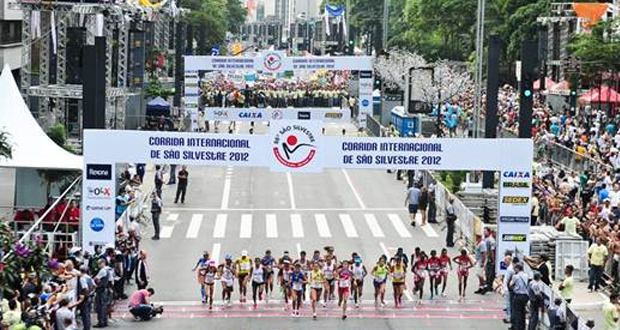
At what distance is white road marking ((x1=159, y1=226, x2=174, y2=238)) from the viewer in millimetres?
35766

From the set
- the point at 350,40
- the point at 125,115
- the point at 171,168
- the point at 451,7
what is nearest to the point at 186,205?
the point at 171,168

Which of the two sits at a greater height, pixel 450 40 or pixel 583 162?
pixel 450 40

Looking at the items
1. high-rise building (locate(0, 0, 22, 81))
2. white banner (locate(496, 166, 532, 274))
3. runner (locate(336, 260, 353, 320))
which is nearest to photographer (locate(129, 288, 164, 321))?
runner (locate(336, 260, 353, 320))

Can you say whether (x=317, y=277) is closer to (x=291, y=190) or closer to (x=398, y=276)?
(x=398, y=276)

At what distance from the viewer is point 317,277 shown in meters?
26.2

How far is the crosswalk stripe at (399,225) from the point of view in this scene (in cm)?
3653

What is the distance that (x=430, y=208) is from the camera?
3831cm

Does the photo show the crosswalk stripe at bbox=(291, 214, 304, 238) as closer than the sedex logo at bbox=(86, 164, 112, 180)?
No

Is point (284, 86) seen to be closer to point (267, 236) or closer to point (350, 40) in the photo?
point (350, 40)

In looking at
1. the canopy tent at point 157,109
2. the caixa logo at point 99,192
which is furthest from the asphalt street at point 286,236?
the canopy tent at point 157,109

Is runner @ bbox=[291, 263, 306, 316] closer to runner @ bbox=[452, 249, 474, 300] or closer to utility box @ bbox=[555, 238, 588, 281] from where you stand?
runner @ bbox=[452, 249, 474, 300]

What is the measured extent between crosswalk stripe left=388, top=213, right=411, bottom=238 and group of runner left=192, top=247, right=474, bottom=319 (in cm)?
863

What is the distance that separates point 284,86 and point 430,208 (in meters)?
45.3

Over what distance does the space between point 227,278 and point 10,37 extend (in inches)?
2067
